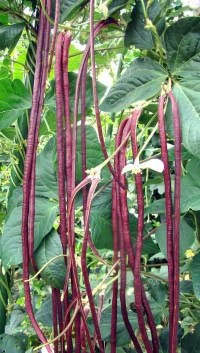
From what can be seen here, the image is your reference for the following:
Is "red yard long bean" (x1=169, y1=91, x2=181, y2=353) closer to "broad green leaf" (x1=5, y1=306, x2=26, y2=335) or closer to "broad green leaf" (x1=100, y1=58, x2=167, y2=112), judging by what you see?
"broad green leaf" (x1=100, y1=58, x2=167, y2=112)

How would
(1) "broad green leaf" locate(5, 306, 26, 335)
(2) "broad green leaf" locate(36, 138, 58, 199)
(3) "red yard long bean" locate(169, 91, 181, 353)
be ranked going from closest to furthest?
(3) "red yard long bean" locate(169, 91, 181, 353), (2) "broad green leaf" locate(36, 138, 58, 199), (1) "broad green leaf" locate(5, 306, 26, 335)

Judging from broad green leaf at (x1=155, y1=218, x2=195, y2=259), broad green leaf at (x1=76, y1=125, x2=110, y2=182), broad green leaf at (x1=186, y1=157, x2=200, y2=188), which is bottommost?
broad green leaf at (x1=155, y1=218, x2=195, y2=259)

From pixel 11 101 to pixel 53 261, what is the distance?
0.28 m

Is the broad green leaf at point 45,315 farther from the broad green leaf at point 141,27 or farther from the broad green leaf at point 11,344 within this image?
the broad green leaf at point 141,27

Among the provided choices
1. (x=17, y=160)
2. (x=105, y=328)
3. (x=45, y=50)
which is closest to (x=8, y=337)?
(x=105, y=328)

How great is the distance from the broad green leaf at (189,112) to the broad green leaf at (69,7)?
0.21 metres

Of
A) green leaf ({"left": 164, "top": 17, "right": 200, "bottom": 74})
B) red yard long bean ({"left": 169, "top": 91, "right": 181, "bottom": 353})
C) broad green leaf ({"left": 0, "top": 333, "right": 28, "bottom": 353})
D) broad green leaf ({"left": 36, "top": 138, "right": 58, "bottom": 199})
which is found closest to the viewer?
red yard long bean ({"left": 169, "top": 91, "right": 181, "bottom": 353})

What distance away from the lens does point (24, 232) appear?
708 mm

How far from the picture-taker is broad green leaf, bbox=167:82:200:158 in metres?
0.64

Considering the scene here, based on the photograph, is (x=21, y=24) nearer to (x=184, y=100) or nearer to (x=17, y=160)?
(x=17, y=160)

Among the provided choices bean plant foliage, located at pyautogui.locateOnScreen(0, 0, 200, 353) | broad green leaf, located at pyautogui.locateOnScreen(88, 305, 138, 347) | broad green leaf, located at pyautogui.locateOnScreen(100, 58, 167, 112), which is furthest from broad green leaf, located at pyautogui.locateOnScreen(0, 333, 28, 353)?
broad green leaf, located at pyautogui.locateOnScreen(100, 58, 167, 112)

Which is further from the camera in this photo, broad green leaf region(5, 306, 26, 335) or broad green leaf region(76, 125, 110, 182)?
broad green leaf region(5, 306, 26, 335)

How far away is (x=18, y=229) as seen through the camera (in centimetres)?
82

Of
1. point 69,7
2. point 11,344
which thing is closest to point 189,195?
point 69,7
